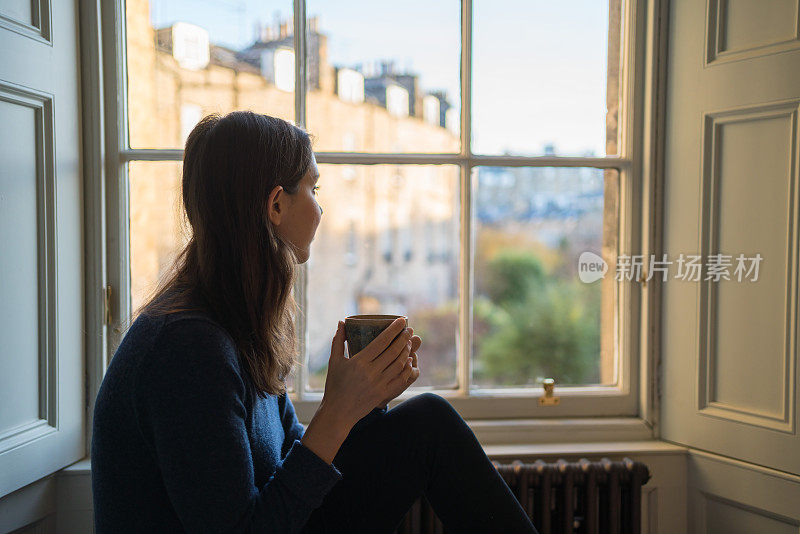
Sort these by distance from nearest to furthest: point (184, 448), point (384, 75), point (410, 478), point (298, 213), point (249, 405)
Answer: point (184, 448)
point (249, 405)
point (298, 213)
point (410, 478)
point (384, 75)

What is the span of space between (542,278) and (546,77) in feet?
1.96

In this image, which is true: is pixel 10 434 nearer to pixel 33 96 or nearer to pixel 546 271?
pixel 33 96

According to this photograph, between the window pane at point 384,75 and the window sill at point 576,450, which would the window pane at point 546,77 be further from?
the window sill at point 576,450

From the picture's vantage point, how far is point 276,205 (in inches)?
43.1

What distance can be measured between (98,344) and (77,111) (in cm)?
60

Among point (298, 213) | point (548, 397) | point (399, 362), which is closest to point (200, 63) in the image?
point (298, 213)

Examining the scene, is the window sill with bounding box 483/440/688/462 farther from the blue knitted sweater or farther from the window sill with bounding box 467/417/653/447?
the blue knitted sweater

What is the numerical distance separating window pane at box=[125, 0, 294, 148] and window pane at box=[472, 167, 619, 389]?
66cm

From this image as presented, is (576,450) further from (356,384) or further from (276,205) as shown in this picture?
(276,205)

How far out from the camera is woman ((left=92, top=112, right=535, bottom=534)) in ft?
3.01

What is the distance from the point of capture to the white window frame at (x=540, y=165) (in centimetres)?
169

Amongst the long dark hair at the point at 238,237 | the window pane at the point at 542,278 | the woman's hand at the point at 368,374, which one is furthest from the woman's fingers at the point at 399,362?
the window pane at the point at 542,278

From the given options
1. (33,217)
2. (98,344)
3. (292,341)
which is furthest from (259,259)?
(98,344)

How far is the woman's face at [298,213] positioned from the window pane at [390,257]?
24.9 inches
